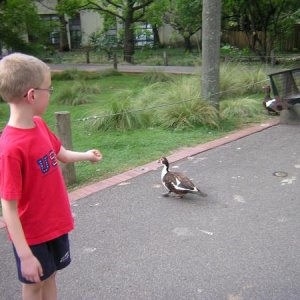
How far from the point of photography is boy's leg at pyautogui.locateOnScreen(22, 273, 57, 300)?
2.45 metres

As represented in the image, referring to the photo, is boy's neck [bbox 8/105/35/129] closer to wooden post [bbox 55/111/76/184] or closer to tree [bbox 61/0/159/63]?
wooden post [bbox 55/111/76/184]

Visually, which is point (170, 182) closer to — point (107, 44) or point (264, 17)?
point (264, 17)

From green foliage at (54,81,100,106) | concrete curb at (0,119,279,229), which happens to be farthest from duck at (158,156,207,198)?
green foliage at (54,81,100,106)

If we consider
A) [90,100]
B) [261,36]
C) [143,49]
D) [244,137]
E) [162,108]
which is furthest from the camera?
[143,49]

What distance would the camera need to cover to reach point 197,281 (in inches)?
130

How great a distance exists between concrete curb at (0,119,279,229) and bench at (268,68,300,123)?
1.21 ft

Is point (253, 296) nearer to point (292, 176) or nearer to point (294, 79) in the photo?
point (292, 176)

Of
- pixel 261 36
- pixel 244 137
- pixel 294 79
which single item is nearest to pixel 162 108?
pixel 244 137

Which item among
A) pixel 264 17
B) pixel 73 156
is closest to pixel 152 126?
pixel 73 156

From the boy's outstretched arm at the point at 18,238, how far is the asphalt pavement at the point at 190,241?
1145 mm

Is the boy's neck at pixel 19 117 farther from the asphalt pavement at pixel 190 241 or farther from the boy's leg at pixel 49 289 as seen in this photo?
the asphalt pavement at pixel 190 241

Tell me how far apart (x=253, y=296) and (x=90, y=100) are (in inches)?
391

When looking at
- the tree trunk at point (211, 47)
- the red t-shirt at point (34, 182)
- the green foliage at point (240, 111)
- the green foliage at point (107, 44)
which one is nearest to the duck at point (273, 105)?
the green foliage at point (240, 111)

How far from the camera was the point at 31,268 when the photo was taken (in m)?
2.14
